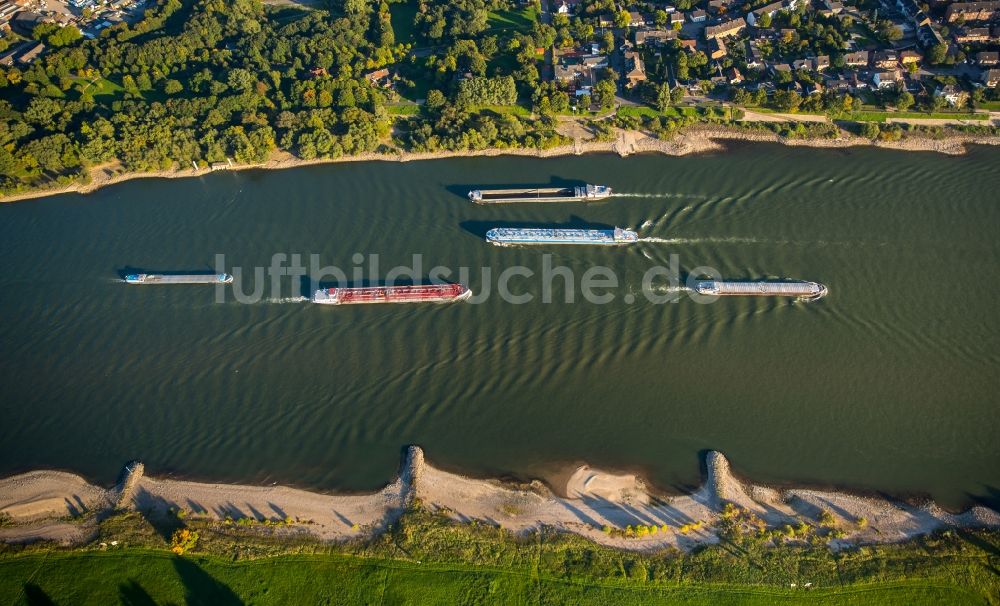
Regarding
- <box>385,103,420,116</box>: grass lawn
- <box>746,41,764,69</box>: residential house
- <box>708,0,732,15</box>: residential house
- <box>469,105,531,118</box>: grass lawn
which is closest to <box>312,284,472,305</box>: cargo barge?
<box>469,105,531,118</box>: grass lawn

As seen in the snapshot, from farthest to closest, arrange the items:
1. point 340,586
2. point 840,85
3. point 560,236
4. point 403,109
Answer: point 403,109 < point 840,85 < point 560,236 < point 340,586

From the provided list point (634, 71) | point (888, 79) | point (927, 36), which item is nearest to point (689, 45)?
point (634, 71)

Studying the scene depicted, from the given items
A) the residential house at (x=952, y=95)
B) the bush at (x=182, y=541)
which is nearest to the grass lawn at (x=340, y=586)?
the bush at (x=182, y=541)

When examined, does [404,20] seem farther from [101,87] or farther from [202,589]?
[202,589]

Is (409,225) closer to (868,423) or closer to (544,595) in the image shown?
(544,595)

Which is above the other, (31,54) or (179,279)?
(31,54)

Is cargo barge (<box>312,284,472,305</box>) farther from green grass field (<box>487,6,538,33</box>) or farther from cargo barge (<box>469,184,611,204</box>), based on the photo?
green grass field (<box>487,6,538,33</box>)

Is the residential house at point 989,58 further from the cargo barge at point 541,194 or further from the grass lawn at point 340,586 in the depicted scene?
the grass lawn at point 340,586
